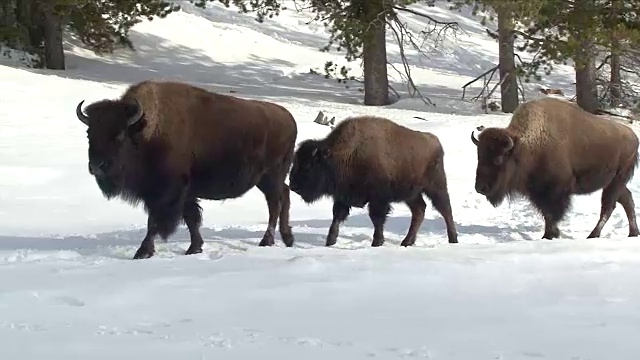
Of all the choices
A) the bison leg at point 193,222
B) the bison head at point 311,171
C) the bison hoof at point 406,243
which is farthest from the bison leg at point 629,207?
the bison leg at point 193,222

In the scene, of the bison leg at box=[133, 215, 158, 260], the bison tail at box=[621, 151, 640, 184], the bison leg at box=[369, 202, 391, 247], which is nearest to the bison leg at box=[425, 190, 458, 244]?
the bison leg at box=[369, 202, 391, 247]

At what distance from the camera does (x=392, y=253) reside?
7910 millimetres

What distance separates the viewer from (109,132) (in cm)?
807

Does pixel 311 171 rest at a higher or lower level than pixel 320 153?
lower

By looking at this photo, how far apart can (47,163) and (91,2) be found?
40.9 feet

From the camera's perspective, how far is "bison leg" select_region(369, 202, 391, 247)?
9.81 meters

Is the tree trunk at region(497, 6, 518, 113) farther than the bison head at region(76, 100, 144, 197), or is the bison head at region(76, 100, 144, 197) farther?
the tree trunk at region(497, 6, 518, 113)

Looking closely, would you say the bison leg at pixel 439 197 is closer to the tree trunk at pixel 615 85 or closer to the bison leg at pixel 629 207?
the bison leg at pixel 629 207

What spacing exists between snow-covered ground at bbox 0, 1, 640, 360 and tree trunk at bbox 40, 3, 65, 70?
14.2 m

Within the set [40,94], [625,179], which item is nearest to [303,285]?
[625,179]

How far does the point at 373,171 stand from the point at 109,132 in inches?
122

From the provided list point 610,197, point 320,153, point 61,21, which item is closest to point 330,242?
point 320,153

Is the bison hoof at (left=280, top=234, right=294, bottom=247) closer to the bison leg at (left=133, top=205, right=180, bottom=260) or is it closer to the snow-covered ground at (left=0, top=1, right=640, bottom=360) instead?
the snow-covered ground at (left=0, top=1, right=640, bottom=360)

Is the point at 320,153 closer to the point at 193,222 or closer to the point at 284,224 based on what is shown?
the point at 284,224
